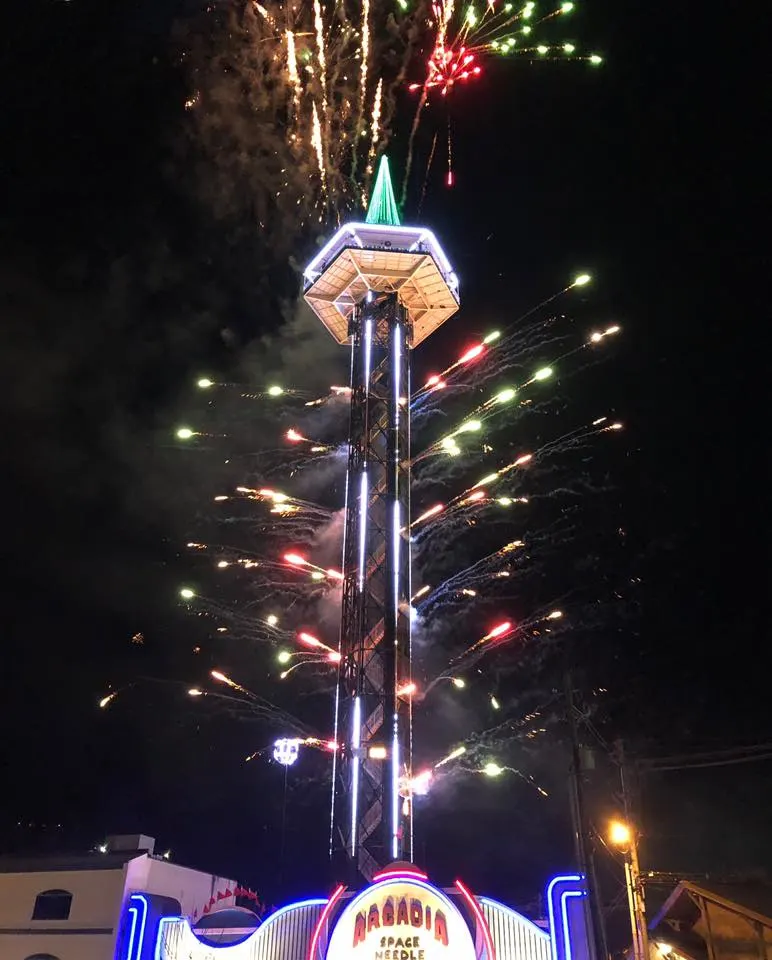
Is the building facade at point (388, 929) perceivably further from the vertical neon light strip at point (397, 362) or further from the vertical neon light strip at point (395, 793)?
the vertical neon light strip at point (397, 362)

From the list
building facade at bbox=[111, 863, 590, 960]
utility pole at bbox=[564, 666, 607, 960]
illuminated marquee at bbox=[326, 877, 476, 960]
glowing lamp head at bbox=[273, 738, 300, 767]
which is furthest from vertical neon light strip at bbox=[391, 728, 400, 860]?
glowing lamp head at bbox=[273, 738, 300, 767]

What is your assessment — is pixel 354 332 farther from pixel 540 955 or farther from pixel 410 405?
pixel 540 955


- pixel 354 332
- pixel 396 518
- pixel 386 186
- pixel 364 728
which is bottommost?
pixel 364 728

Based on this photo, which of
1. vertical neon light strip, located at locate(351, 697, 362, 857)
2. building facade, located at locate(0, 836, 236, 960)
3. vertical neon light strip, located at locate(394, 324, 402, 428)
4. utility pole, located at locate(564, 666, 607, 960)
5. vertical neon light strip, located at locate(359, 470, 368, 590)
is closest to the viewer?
utility pole, located at locate(564, 666, 607, 960)

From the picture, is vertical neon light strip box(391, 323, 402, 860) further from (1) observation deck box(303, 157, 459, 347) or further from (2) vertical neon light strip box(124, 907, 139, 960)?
(2) vertical neon light strip box(124, 907, 139, 960)

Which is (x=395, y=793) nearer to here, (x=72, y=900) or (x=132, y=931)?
(x=132, y=931)

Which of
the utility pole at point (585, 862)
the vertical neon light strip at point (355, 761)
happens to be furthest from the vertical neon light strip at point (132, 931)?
the utility pole at point (585, 862)

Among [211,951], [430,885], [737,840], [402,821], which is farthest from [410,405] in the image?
[737,840]
